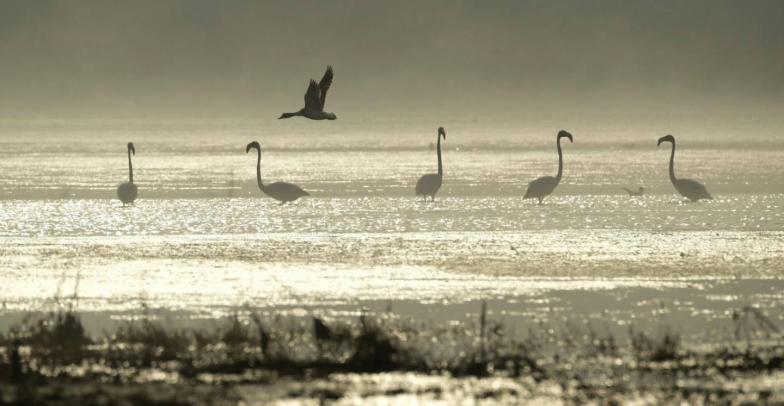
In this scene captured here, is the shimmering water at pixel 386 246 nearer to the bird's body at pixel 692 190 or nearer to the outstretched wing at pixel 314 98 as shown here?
the bird's body at pixel 692 190

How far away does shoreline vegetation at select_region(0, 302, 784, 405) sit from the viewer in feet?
23.4

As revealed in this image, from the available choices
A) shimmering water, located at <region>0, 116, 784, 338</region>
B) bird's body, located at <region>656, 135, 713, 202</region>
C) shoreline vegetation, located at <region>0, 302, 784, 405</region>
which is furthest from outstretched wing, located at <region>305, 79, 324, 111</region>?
shoreline vegetation, located at <region>0, 302, 784, 405</region>

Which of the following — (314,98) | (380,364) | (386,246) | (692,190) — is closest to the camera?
(380,364)

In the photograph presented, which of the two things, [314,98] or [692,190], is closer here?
[314,98]

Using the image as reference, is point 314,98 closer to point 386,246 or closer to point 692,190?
point 386,246

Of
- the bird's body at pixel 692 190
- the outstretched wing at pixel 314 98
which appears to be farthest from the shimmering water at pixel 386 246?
the outstretched wing at pixel 314 98

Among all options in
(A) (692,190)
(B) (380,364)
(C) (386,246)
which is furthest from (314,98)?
(B) (380,364)

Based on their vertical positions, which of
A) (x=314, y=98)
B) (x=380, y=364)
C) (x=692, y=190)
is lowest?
(x=380, y=364)

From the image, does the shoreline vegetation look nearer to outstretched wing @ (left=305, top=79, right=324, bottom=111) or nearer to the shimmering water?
the shimmering water

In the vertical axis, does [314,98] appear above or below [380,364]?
above

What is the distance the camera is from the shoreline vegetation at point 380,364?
23.4ft

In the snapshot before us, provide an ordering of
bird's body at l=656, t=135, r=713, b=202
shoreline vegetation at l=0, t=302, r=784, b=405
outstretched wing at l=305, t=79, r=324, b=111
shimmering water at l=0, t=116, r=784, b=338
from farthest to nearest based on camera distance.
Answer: bird's body at l=656, t=135, r=713, b=202 < outstretched wing at l=305, t=79, r=324, b=111 < shimmering water at l=0, t=116, r=784, b=338 < shoreline vegetation at l=0, t=302, r=784, b=405

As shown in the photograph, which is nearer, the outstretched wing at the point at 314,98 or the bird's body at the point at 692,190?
the outstretched wing at the point at 314,98

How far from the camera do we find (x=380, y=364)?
25.9 ft
